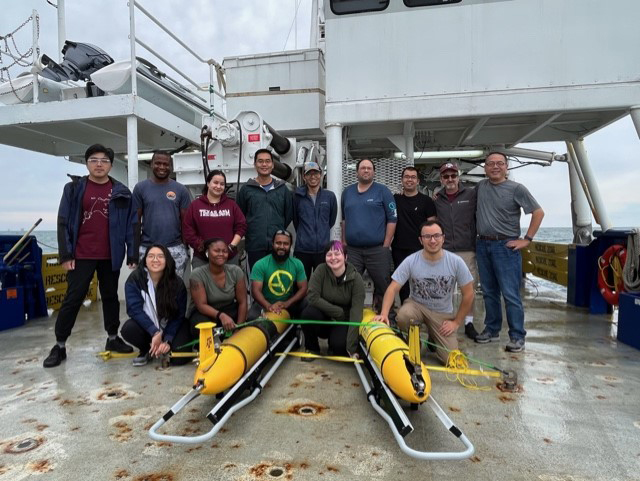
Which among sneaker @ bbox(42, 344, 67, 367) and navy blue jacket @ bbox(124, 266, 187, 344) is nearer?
navy blue jacket @ bbox(124, 266, 187, 344)

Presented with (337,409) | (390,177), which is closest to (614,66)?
(390,177)

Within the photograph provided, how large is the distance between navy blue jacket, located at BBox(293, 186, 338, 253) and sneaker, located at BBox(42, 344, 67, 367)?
2.43m

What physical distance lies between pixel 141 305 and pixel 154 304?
116mm

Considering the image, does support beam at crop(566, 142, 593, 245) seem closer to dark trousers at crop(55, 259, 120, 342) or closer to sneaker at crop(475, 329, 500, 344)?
sneaker at crop(475, 329, 500, 344)

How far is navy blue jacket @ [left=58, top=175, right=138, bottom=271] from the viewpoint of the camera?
3.50 m

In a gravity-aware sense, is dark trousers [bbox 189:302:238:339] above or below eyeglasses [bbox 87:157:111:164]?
below

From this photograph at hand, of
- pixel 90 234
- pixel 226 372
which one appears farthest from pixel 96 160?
pixel 226 372

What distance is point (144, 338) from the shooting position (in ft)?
11.3

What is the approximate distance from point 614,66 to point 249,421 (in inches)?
207

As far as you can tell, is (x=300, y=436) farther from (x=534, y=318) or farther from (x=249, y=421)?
(x=534, y=318)

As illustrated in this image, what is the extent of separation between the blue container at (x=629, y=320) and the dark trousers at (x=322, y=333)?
292 cm

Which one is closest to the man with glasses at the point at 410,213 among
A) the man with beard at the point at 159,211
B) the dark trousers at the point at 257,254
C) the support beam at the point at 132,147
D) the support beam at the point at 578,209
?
the dark trousers at the point at 257,254

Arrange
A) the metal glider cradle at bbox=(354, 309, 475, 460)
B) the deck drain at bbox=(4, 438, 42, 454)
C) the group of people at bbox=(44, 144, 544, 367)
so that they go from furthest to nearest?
the group of people at bbox=(44, 144, 544, 367)
the deck drain at bbox=(4, 438, 42, 454)
the metal glider cradle at bbox=(354, 309, 475, 460)

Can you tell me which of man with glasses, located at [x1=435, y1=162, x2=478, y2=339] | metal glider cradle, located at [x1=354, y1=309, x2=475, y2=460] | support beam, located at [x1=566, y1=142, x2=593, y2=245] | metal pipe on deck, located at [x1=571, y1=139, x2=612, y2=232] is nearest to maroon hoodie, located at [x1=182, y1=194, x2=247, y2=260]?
metal glider cradle, located at [x1=354, y1=309, x2=475, y2=460]
